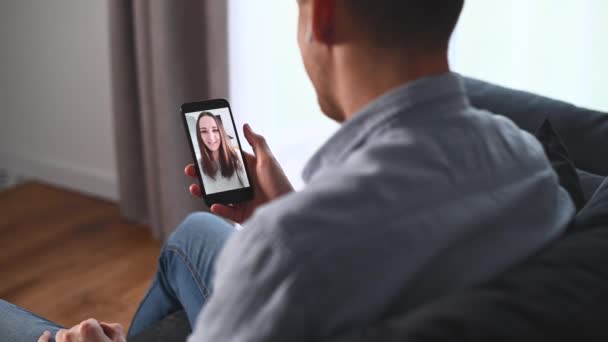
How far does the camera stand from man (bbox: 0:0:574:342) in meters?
0.69

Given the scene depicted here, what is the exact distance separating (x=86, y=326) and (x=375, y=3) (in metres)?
0.70

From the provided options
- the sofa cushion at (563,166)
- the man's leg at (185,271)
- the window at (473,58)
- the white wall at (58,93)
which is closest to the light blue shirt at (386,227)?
the sofa cushion at (563,166)

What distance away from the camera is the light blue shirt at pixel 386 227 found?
0.69 metres

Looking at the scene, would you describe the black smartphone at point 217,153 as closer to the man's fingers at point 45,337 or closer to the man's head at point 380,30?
the man's fingers at point 45,337

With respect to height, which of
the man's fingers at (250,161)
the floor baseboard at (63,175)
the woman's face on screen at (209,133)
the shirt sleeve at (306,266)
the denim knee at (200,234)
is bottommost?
the floor baseboard at (63,175)

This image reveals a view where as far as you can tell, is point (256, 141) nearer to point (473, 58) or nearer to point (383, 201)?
point (383, 201)

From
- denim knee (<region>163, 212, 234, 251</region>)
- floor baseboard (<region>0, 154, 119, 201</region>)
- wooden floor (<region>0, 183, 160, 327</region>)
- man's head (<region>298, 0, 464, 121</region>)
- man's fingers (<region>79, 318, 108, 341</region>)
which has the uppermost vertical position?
man's head (<region>298, 0, 464, 121</region>)

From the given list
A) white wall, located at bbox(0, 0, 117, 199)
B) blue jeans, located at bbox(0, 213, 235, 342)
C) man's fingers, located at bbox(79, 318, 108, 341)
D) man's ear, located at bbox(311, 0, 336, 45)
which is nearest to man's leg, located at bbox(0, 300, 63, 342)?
blue jeans, located at bbox(0, 213, 235, 342)

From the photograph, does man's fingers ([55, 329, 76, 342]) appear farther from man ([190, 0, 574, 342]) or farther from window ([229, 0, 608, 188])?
window ([229, 0, 608, 188])

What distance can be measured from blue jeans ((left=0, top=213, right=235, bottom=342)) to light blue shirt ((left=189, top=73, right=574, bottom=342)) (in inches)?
24.4

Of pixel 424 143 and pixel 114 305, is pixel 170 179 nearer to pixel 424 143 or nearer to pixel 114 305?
pixel 114 305

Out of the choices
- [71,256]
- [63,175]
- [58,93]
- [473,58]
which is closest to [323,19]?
[473,58]

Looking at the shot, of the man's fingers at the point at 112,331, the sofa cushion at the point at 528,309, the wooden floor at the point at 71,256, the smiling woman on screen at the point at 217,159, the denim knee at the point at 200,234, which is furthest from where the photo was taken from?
the wooden floor at the point at 71,256

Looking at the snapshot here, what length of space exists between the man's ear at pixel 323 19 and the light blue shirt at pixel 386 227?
109 millimetres
